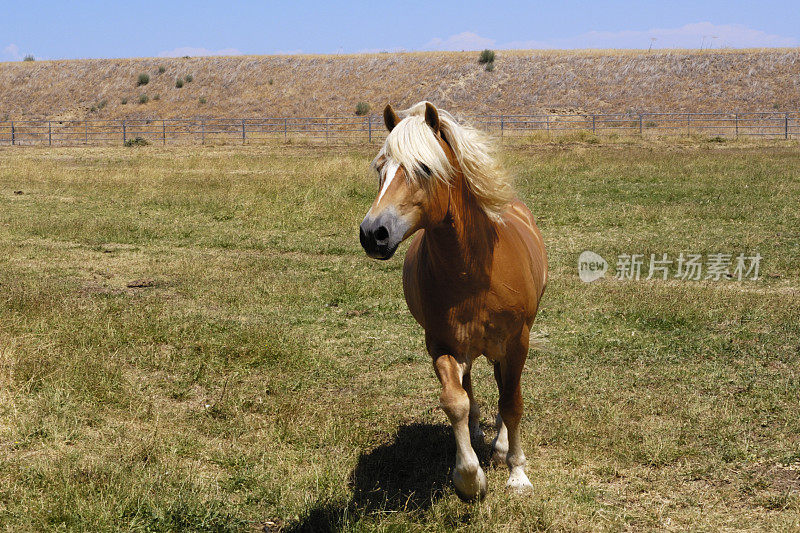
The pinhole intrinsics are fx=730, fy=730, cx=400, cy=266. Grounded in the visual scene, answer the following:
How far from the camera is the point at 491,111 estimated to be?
47.9 meters

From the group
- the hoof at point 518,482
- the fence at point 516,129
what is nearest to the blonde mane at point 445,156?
the hoof at point 518,482

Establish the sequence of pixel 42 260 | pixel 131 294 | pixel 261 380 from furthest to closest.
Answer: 1. pixel 42 260
2. pixel 131 294
3. pixel 261 380

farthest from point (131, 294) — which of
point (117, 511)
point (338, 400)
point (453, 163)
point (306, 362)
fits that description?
point (453, 163)

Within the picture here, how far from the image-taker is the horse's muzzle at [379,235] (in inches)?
121

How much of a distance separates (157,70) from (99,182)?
4655cm

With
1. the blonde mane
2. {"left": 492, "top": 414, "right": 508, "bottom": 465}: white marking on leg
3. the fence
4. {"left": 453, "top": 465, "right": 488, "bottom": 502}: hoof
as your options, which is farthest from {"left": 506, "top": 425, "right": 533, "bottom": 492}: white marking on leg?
the fence

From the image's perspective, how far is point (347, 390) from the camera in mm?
5980

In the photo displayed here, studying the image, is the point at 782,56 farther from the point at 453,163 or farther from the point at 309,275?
the point at 453,163

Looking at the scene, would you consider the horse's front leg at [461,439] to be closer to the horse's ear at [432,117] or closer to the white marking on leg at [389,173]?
the white marking on leg at [389,173]

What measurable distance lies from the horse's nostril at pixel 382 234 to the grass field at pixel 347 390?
1.96 ft

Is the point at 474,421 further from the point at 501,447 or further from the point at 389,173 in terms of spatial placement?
the point at 389,173
